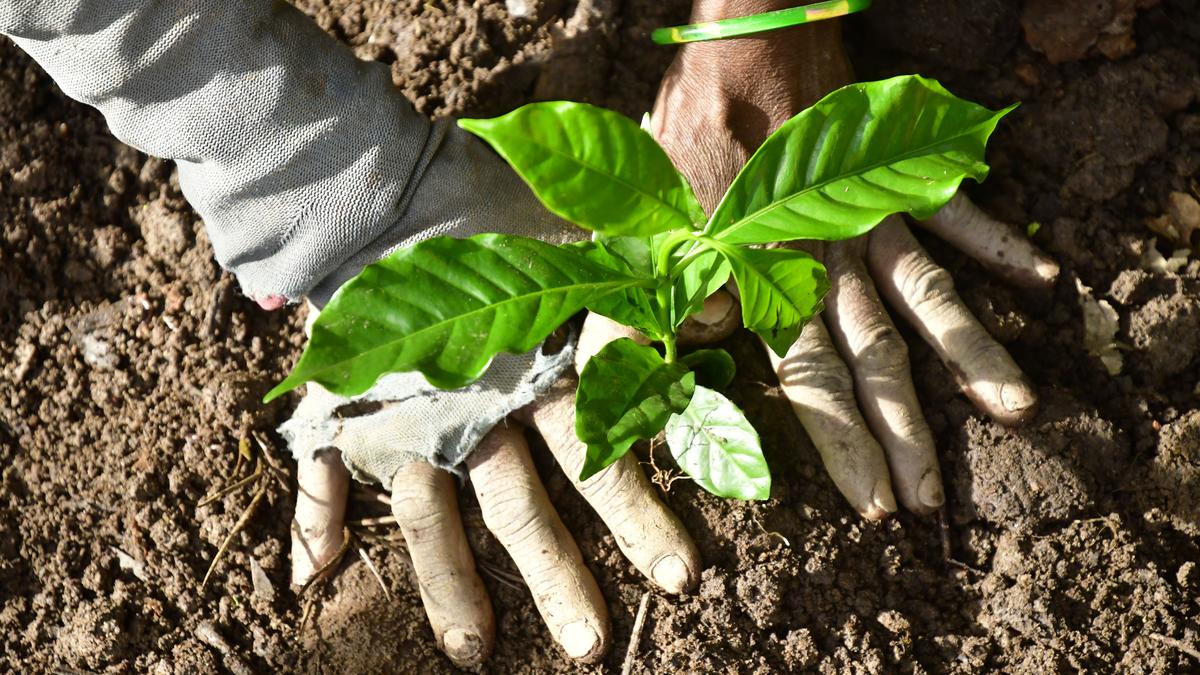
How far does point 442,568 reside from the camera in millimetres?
1488

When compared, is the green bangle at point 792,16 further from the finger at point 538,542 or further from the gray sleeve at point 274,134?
the finger at point 538,542

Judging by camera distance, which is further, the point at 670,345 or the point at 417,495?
the point at 417,495

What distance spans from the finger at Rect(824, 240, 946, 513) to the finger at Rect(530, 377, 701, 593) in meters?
0.36

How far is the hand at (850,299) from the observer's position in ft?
4.86

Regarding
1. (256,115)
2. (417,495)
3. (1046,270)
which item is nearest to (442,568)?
(417,495)

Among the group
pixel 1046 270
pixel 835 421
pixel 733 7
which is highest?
pixel 733 7

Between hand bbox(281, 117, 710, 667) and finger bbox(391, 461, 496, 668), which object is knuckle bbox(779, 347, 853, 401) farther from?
finger bbox(391, 461, 496, 668)

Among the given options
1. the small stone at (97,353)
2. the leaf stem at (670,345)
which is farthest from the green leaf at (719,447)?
the small stone at (97,353)

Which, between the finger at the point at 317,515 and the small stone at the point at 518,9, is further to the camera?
the small stone at the point at 518,9

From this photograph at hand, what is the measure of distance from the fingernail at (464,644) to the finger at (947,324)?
86 centimetres

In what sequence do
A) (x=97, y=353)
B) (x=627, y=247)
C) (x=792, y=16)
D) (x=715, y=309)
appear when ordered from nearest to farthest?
(x=627, y=247), (x=792, y=16), (x=715, y=309), (x=97, y=353)

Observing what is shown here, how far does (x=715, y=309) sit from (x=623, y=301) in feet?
1.13

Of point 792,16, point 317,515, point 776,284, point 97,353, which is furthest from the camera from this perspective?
point 97,353

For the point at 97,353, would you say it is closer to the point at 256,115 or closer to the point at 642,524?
the point at 256,115
